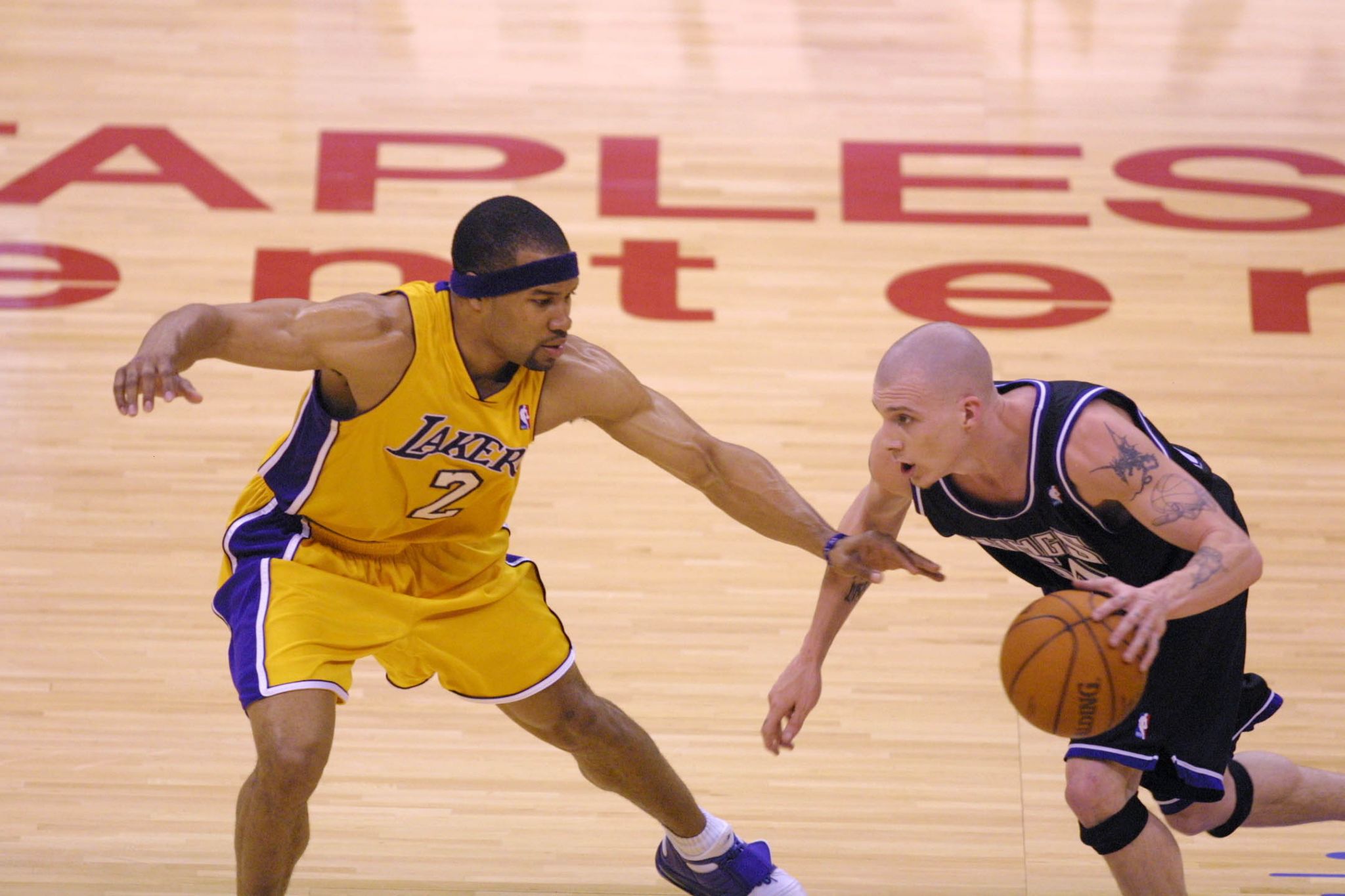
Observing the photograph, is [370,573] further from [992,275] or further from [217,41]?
[217,41]

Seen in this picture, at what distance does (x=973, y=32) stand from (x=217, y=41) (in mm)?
3895

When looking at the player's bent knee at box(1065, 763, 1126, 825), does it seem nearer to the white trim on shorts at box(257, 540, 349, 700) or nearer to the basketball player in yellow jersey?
the basketball player in yellow jersey

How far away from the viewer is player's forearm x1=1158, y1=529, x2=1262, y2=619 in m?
3.33

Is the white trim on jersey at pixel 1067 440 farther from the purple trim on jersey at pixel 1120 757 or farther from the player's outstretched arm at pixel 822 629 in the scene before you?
the purple trim on jersey at pixel 1120 757

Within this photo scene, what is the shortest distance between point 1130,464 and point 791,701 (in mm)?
1064

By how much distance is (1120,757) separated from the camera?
3.91 meters

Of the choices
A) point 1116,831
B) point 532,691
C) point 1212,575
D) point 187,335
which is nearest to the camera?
point 1212,575

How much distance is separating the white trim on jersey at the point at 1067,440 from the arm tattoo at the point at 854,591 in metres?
0.70

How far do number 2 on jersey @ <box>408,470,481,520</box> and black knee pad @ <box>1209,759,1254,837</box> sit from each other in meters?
2.14

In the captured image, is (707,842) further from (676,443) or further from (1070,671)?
(1070,671)

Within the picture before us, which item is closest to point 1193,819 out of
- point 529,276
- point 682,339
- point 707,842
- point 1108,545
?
point 1108,545

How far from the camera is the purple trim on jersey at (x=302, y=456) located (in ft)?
13.3

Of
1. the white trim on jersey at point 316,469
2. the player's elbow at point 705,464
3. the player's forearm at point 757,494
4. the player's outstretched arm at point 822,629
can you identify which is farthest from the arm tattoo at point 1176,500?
the white trim on jersey at point 316,469

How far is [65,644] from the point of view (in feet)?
17.8
